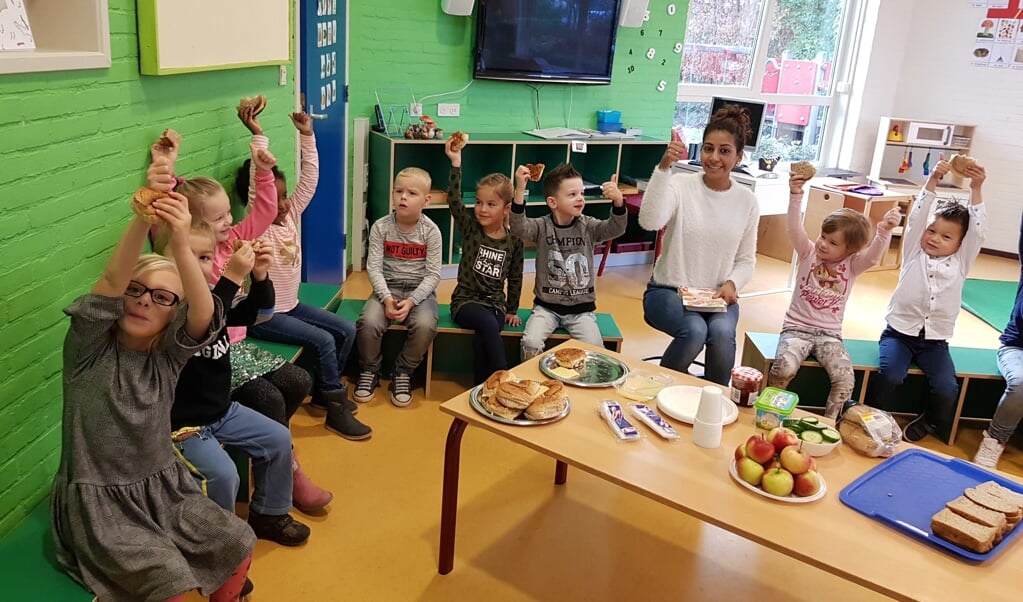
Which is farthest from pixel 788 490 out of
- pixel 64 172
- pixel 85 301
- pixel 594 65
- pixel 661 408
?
pixel 594 65

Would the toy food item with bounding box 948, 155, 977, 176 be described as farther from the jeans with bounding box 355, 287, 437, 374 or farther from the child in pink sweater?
the jeans with bounding box 355, 287, 437, 374

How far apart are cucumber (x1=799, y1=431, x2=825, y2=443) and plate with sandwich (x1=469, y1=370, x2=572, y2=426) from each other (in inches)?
24.4

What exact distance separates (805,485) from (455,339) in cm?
210

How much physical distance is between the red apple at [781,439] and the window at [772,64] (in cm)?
471

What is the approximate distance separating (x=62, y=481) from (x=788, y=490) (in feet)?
5.38

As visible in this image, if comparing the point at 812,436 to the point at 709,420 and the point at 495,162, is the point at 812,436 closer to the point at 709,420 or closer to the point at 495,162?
the point at 709,420

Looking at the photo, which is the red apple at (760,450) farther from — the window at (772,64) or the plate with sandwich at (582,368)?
the window at (772,64)

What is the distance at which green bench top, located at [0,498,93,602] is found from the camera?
165cm

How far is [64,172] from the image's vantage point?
1981 mm

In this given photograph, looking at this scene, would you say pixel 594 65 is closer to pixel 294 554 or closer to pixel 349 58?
pixel 349 58

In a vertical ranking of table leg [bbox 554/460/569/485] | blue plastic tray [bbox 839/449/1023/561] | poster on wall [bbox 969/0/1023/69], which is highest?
poster on wall [bbox 969/0/1023/69]

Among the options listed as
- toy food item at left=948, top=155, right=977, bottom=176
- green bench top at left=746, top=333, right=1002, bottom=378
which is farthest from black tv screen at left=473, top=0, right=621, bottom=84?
toy food item at left=948, top=155, right=977, bottom=176

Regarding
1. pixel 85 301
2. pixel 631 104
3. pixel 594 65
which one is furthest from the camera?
pixel 631 104

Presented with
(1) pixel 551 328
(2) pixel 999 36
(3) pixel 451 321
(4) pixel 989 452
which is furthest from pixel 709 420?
(2) pixel 999 36
